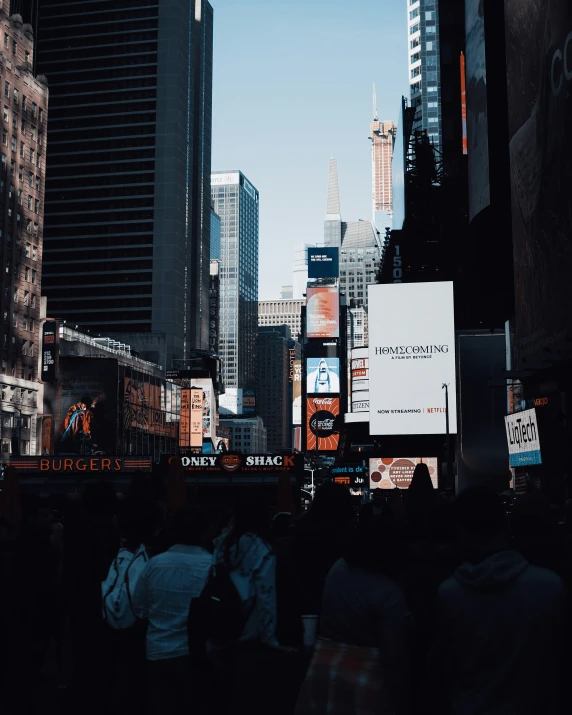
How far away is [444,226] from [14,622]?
2254 inches

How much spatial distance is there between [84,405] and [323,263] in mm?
87399

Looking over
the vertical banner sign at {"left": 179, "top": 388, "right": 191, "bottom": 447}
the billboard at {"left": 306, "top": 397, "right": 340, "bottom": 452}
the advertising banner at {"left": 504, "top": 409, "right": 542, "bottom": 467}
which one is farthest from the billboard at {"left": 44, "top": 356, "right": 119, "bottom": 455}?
the advertising banner at {"left": 504, "top": 409, "right": 542, "bottom": 467}

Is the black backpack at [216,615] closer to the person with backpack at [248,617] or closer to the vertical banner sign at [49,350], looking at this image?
the person with backpack at [248,617]

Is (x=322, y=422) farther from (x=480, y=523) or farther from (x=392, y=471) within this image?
(x=480, y=523)

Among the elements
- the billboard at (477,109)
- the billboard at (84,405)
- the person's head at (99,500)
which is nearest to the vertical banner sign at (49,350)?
the billboard at (84,405)

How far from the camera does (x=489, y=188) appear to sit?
35531mm

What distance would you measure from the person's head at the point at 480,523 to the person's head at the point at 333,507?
258 cm

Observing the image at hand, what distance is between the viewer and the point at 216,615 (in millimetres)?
6973

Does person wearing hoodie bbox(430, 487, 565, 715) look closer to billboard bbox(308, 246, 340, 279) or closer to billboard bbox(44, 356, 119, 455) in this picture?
billboard bbox(44, 356, 119, 455)

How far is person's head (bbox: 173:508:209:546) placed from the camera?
23.7 ft

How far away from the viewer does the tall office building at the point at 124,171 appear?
163m

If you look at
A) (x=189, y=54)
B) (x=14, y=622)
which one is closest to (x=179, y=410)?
(x=189, y=54)

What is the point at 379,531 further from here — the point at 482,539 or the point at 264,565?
the point at 264,565

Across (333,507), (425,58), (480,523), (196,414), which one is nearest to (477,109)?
(333,507)
